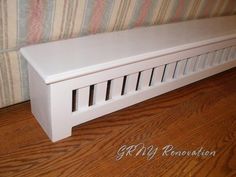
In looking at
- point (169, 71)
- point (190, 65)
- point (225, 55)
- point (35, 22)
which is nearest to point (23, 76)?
point (35, 22)

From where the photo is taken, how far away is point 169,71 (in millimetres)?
1078

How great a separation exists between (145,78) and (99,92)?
0.21 meters

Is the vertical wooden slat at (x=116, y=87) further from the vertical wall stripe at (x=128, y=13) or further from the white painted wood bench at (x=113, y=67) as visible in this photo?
the vertical wall stripe at (x=128, y=13)

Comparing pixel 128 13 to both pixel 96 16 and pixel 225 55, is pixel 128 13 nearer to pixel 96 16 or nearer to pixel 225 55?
pixel 96 16

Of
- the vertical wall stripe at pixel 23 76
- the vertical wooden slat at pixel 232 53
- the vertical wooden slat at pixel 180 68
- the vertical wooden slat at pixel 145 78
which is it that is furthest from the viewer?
the vertical wooden slat at pixel 232 53

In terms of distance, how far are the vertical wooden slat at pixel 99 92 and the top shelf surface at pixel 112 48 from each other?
0.09 metres

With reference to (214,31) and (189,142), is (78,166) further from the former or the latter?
(214,31)

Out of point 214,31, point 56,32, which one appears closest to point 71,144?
point 56,32

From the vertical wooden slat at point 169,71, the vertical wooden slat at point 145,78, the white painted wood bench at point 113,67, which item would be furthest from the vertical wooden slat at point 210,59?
the vertical wooden slat at point 145,78

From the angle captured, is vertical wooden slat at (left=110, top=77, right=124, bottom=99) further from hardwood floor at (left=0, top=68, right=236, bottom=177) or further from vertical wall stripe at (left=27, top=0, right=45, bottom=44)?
vertical wall stripe at (left=27, top=0, right=45, bottom=44)

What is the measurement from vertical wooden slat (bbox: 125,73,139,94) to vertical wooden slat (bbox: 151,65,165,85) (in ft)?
0.32

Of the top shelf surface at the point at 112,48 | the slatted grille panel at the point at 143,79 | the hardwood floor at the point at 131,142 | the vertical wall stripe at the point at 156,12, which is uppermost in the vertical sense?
the vertical wall stripe at the point at 156,12

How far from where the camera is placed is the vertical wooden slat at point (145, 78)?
3.21ft

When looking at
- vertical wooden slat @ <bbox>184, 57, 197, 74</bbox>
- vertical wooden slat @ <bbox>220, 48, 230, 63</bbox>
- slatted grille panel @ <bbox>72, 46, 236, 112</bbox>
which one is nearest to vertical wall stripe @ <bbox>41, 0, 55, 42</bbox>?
slatted grille panel @ <bbox>72, 46, 236, 112</bbox>
